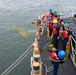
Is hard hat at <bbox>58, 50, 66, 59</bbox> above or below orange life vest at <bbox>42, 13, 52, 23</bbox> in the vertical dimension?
below

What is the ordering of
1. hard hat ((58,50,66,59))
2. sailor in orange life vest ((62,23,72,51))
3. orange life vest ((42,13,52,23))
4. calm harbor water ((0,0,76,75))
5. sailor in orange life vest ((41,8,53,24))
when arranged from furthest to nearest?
1. calm harbor water ((0,0,76,75))
2. orange life vest ((42,13,52,23))
3. sailor in orange life vest ((41,8,53,24))
4. sailor in orange life vest ((62,23,72,51))
5. hard hat ((58,50,66,59))

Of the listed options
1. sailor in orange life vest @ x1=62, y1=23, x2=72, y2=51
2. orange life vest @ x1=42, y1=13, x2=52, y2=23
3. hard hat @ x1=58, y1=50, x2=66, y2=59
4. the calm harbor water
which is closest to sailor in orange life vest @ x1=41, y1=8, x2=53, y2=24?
orange life vest @ x1=42, y1=13, x2=52, y2=23

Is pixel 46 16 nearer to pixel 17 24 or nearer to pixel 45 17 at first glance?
pixel 45 17

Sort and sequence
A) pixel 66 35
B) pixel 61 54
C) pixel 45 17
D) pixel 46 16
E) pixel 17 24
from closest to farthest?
pixel 61 54 < pixel 66 35 < pixel 46 16 < pixel 45 17 < pixel 17 24

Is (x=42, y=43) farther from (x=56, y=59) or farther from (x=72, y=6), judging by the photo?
(x=72, y=6)

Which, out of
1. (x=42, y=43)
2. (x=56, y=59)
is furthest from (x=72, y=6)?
(x=56, y=59)

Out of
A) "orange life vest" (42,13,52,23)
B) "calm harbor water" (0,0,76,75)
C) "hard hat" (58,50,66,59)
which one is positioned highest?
"orange life vest" (42,13,52,23)

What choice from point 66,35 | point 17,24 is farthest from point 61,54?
point 17,24

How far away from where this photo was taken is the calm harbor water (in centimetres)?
1693

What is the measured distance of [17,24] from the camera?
93.9ft

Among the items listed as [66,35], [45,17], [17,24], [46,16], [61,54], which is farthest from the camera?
[17,24]

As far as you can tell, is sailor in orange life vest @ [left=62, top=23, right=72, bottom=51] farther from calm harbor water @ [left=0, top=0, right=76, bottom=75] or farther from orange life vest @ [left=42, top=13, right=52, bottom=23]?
calm harbor water @ [left=0, top=0, right=76, bottom=75]

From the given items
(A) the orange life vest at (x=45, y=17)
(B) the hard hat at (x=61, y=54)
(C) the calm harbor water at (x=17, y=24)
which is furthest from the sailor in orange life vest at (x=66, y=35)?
(C) the calm harbor water at (x=17, y=24)

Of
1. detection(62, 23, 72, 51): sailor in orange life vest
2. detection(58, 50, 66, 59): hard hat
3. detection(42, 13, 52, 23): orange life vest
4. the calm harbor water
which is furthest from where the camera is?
the calm harbor water
